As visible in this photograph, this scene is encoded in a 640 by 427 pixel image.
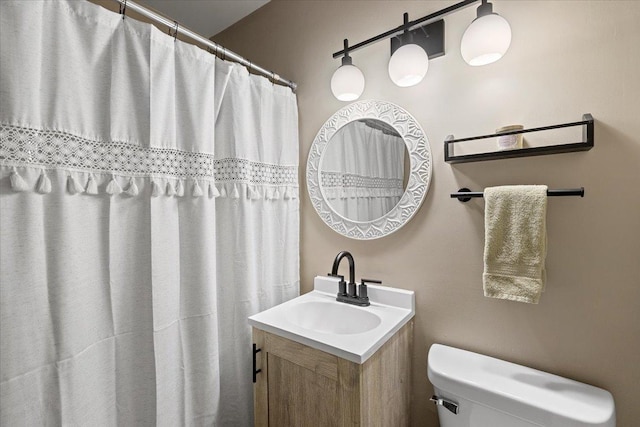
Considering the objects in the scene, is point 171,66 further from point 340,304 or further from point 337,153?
point 340,304

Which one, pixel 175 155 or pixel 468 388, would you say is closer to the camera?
pixel 468 388

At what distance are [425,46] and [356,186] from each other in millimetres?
680

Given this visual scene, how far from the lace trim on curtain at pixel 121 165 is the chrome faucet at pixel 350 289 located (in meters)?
0.51

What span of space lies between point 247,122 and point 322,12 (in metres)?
0.76

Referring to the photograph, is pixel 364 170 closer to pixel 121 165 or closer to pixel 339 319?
pixel 339 319

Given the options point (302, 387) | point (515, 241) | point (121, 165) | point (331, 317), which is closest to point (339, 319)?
point (331, 317)

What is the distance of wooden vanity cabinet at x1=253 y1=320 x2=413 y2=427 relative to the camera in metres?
0.95

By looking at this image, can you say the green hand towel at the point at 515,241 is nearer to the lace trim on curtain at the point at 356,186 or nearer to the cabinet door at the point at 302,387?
the lace trim on curtain at the point at 356,186

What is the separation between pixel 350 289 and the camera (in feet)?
4.55

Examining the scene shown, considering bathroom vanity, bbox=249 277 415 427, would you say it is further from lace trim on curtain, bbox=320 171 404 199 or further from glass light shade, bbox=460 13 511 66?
glass light shade, bbox=460 13 511 66

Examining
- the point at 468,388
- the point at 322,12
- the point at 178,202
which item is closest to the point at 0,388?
the point at 178,202

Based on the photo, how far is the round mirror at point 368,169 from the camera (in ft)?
4.21

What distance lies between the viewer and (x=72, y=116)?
0.88 meters

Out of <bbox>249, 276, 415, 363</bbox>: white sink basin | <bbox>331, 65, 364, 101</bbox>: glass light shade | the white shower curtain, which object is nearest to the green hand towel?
<bbox>249, 276, 415, 363</bbox>: white sink basin
